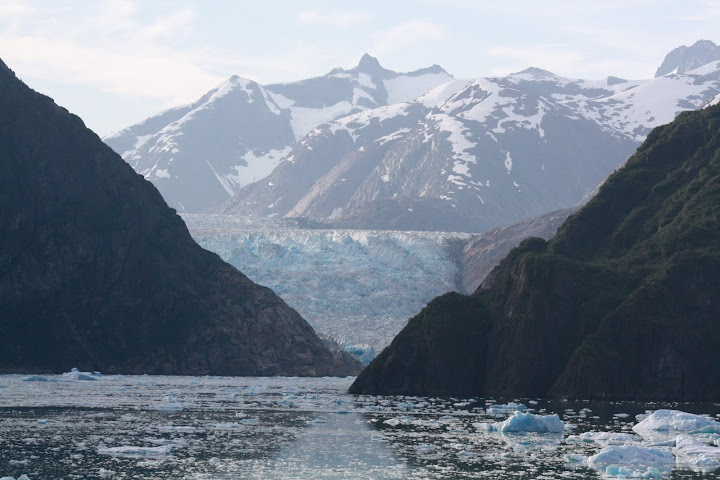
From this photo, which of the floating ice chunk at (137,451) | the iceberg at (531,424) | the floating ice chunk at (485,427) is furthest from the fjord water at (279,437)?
the iceberg at (531,424)

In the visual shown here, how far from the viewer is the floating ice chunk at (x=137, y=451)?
40938 millimetres

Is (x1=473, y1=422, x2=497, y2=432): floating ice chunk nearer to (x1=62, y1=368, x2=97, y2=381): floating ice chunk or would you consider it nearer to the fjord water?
the fjord water

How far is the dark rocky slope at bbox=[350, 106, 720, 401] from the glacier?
3891cm

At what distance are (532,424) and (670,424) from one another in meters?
6.69

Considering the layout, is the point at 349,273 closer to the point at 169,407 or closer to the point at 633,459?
the point at 169,407

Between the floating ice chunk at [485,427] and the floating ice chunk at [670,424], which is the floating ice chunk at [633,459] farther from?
the floating ice chunk at [485,427]

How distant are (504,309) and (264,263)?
70.4 m

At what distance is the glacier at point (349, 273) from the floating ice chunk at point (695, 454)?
291 ft

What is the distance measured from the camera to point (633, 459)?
40.1m

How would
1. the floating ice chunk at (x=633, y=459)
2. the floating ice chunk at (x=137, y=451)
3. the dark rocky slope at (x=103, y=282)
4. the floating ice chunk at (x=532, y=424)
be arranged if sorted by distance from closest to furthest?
the floating ice chunk at (x=633, y=459) < the floating ice chunk at (x=137, y=451) < the floating ice chunk at (x=532, y=424) < the dark rocky slope at (x=103, y=282)

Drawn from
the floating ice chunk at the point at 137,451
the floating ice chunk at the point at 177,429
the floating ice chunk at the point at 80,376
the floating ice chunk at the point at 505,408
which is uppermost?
the floating ice chunk at the point at 137,451

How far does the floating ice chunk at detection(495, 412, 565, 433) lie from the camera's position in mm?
51625

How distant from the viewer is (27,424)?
50.9 m

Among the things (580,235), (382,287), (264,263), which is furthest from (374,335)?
(580,235)
